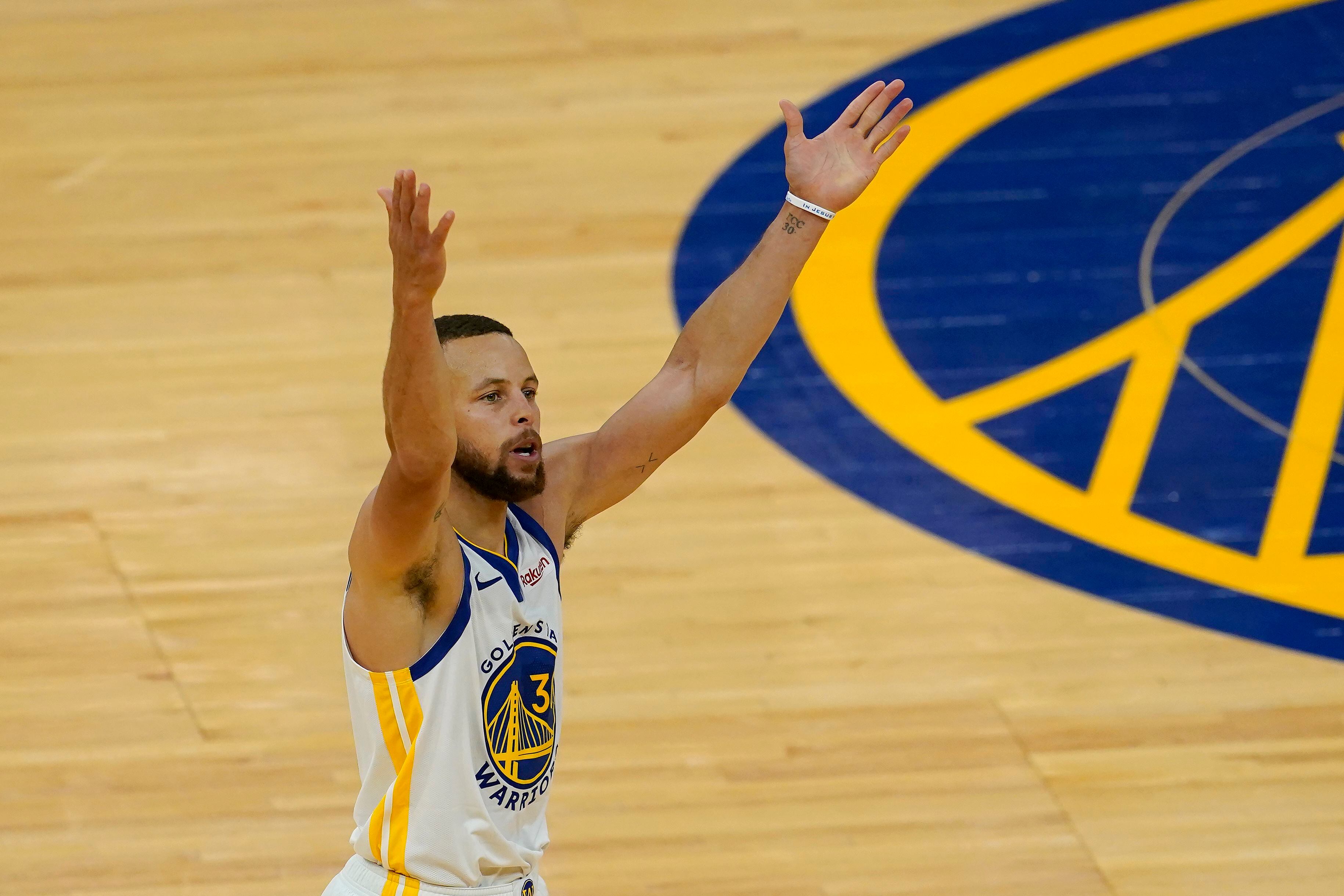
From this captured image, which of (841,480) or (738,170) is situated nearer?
(841,480)

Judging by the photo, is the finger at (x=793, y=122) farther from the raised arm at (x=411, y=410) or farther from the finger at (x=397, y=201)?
the finger at (x=397, y=201)

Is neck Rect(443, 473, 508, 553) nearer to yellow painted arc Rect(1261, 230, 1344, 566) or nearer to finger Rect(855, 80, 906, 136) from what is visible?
finger Rect(855, 80, 906, 136)

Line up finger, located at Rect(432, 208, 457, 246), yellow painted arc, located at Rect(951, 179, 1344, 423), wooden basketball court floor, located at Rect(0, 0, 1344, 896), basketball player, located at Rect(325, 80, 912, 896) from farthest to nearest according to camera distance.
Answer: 1. yellow painted arc, located at Rect(951, 179, 1344, 423)
2. wooden basketball court floor, located at Rect(0, 0, 1344, 896)
3. basketball player, located at Rect(325, 80, 912, 896)
4. finger, located at Rect(432, 208, 457, 246)

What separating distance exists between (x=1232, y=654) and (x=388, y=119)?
508cm

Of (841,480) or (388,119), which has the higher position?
(388,119)

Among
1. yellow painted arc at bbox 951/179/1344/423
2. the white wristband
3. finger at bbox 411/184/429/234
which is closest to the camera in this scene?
finger at bbox 411/184/429/234

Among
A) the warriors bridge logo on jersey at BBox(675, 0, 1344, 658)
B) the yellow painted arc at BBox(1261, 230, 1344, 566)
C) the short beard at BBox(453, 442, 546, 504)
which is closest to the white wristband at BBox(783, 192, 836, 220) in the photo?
the short beard at BBox(453, 442, 546, 504)

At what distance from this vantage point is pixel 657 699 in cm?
579

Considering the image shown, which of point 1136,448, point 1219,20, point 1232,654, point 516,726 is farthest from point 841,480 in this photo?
point 1219,20

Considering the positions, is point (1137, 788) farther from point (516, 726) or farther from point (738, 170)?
point (738, 170)

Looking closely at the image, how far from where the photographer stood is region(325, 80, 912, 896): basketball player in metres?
3.33

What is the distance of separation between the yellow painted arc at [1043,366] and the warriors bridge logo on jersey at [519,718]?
11.0 feet

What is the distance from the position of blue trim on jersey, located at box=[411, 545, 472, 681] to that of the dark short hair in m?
0.43

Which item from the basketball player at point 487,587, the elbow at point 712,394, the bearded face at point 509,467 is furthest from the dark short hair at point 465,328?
the elbow at point 712,394
